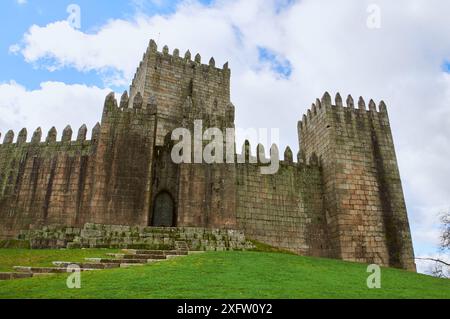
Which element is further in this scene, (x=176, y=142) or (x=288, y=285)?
(x=176, y=142)

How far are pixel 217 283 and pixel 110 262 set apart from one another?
3.84 m

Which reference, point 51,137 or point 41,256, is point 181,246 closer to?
point 41,256

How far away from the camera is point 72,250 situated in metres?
11.6

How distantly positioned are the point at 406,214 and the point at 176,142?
1260cm

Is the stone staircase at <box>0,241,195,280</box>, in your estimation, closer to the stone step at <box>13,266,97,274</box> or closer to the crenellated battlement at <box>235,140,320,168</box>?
the stone step at <box>13,266,97,274</box>

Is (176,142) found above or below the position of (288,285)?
above

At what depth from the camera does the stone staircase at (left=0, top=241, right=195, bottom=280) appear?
8.37 m

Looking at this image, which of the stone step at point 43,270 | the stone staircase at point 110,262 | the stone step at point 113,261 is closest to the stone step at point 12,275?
the stone staircase at point 110,262

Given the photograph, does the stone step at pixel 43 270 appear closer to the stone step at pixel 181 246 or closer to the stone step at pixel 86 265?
the stone step at pixel 86 265

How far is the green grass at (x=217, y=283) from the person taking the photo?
6238 mm

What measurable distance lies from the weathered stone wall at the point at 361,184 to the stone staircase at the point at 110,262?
967cm

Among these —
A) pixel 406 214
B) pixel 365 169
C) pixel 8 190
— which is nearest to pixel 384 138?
pixel 365 169

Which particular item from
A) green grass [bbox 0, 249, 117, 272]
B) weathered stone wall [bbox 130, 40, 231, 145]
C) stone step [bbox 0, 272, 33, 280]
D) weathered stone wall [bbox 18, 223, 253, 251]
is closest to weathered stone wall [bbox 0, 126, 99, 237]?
weathered stone wall [bbox 18, 223, 253, 251]
